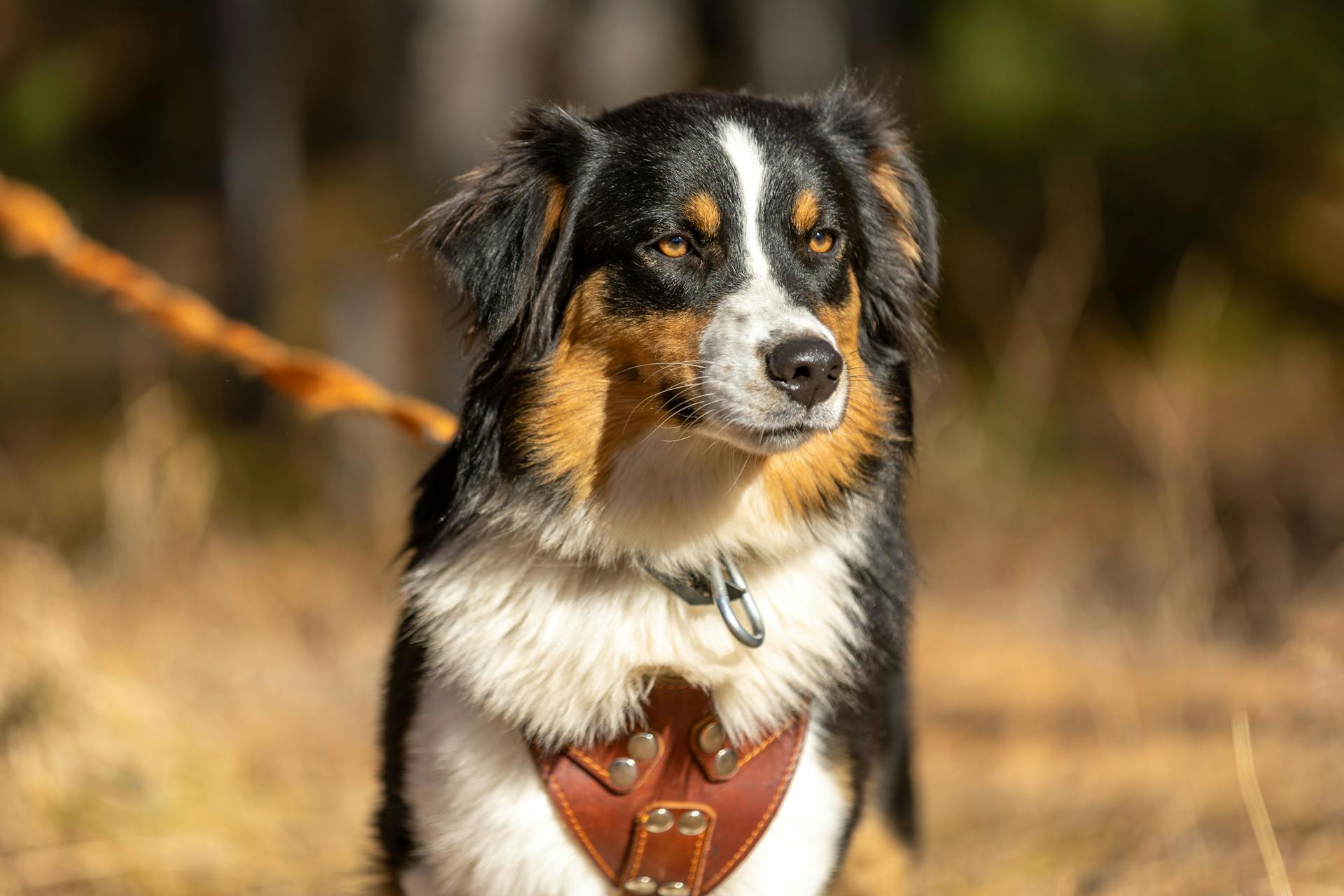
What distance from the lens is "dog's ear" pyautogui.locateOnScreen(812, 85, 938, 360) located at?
2.81 metres

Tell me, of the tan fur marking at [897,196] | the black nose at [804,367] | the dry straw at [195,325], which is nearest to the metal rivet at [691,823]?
the black nose at [804,367]

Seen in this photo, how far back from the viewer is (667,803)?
7.70 feet

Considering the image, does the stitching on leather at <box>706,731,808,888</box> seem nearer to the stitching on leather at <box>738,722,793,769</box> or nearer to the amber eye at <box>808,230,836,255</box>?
the stitching on leather at <box>738,722,793,769</box>

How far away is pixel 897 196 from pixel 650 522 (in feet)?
3.01

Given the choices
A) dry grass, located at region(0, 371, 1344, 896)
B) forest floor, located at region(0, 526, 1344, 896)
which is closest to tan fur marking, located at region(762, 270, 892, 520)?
dry grass, located at region(0, 371, 1344, 896)

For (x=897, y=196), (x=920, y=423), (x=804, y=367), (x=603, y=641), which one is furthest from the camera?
(x=920, y=423)

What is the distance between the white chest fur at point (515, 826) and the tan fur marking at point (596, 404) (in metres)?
0.47

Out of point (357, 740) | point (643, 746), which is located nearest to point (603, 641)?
point (643, 746)

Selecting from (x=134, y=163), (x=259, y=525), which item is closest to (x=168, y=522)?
(x=259, y=525)

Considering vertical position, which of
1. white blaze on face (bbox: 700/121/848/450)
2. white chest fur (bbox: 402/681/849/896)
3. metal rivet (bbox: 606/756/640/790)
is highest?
white blaze on face (bbox: 700/121/848/450)

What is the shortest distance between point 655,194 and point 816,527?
0.69 m

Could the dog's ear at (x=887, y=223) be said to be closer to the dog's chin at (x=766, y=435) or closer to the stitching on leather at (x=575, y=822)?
the dog's chin at (x=766, y=435)

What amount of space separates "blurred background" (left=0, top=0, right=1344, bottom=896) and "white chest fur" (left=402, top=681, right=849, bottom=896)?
1027 mm

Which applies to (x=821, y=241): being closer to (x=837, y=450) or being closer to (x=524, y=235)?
(x=837, y=450)
